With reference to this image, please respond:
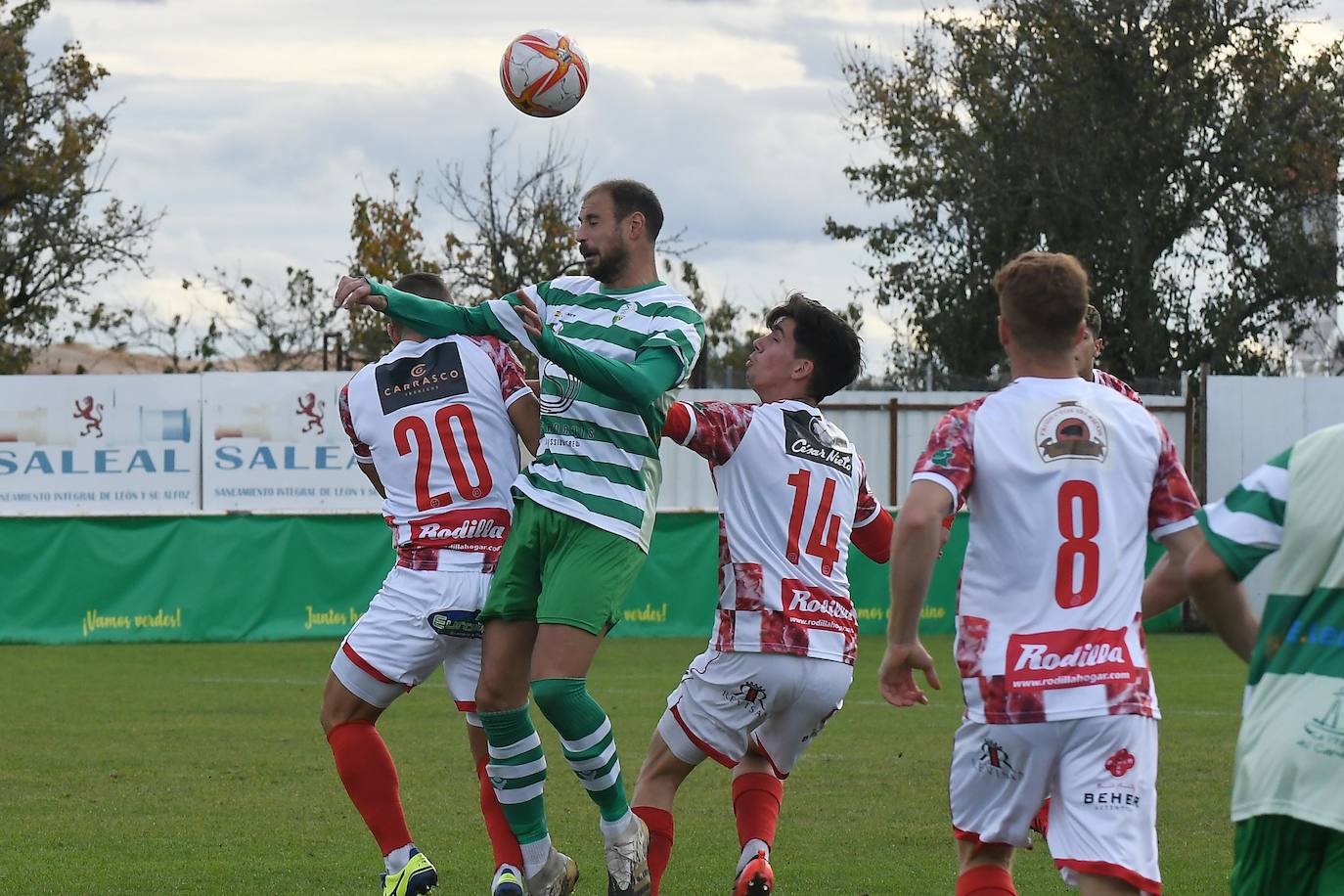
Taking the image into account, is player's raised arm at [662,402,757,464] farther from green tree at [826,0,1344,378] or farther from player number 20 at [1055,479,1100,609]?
green tree at [826,0,1344,378]

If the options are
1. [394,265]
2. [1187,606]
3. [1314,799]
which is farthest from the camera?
[394,265]

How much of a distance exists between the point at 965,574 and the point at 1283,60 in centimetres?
3309

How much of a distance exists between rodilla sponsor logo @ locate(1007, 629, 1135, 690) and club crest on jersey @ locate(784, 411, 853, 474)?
1833mm

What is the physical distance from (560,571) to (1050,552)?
206 centimetres

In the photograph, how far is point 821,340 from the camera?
6.45 meters

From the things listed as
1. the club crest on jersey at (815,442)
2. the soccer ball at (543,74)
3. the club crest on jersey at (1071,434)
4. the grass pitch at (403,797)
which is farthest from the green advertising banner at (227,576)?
the club crest on jersey at (1071,434)

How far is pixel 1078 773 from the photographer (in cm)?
438

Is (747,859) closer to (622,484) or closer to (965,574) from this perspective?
(622,484)

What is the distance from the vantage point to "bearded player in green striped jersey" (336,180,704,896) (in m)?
5.96

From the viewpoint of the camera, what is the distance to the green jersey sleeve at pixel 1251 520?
3.67m

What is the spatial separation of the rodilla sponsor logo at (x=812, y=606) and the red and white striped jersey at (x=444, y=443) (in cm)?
115

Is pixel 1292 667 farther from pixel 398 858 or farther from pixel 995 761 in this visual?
pixel 398 858

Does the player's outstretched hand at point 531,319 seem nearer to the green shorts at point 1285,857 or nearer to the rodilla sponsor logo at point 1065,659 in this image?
the rodilla sponsor logo at point 1065,659

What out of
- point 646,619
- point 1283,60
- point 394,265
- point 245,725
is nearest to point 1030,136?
point 1283,60
